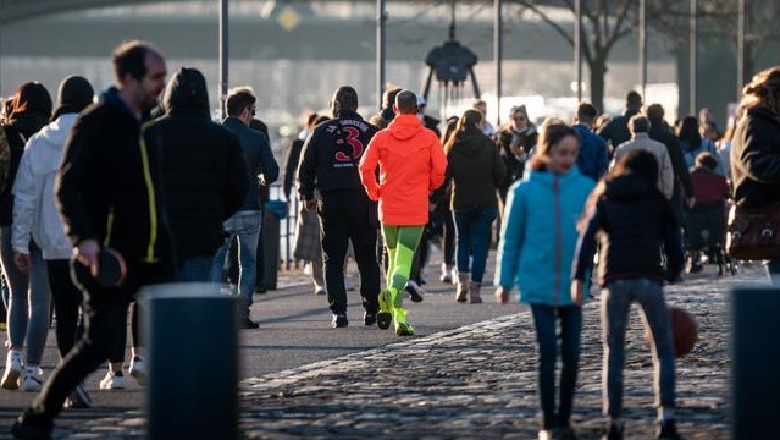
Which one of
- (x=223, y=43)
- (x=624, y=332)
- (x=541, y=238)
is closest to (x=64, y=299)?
(x=541, y=238)

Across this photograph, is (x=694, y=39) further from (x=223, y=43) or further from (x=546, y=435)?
(x=546, y=435)

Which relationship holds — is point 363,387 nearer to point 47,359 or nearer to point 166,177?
point 166,177

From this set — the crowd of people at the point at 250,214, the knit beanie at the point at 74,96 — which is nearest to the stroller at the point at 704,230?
the crowd of people at the point at 250,214

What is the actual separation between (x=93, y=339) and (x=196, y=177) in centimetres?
202

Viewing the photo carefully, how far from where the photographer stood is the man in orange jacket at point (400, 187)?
15.5m

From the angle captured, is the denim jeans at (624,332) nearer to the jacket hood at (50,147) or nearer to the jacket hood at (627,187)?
the jacket hood at (627,187)

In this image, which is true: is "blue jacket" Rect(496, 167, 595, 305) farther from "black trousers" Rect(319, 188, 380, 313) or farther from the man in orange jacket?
"black trousers" Rect(319, 188, 380, 313)

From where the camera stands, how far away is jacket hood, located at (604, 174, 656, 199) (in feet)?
30.7

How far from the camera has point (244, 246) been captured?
15.9 metres

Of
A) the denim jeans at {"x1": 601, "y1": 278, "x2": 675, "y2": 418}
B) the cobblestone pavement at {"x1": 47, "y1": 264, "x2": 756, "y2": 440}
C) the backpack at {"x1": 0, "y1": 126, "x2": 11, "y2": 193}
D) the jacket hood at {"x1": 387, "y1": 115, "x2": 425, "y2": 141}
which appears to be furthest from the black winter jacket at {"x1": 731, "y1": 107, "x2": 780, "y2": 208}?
the jacket hood at {"x1": 387, "y1": 115, "x2": 425, "y2": 141}

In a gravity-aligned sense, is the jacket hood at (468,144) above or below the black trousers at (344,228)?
above

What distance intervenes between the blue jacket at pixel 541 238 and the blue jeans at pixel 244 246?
5758mm

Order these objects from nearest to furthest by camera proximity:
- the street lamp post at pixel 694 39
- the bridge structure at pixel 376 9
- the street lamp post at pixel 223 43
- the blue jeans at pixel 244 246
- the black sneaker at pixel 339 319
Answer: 1. the blue jeans at pixel 244 246
2. the black sneaker at pixel 339 319
3. the street lamp post at pixel 223 43
4. the bridge structure at pixel 376 9
5. the street lamp post at pixel 694 39

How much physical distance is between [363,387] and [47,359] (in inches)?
104
